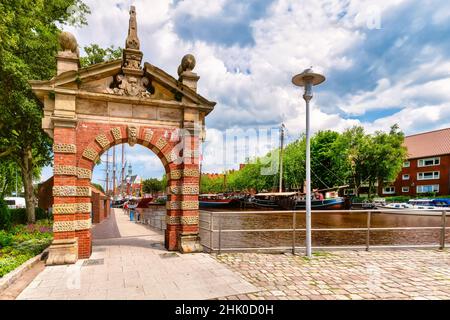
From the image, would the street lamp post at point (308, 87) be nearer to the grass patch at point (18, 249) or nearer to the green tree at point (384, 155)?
the grass patch at point (18, 249)

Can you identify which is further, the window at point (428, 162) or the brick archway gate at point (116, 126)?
the window at point (428, 162)

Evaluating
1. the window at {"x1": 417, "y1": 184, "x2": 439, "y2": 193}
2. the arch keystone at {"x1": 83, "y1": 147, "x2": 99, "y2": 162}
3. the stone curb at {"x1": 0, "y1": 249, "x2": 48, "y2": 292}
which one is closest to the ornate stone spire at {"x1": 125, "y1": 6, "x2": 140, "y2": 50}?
the arch keystone at {"x1": 83, "y1": 147, "x2": 99, "y2": 162}

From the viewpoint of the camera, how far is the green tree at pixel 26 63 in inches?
457

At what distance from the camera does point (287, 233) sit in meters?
17.4

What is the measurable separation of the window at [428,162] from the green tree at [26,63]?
55275mm

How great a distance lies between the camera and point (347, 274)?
636 centimetres

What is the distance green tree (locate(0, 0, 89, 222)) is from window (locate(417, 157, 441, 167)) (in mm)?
55275

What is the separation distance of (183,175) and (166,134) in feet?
5.17

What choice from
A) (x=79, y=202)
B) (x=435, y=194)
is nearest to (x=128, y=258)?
(x=79, y=202)

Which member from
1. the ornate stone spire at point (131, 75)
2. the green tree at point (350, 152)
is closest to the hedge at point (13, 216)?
the ornate stone spire at point (131, 75)

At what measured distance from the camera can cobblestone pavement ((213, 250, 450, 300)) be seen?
5.18m

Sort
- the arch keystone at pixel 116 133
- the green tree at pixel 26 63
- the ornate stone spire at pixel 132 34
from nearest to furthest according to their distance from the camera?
the arch keystone at pixel 116 133, the ornate stone spire at pixel 132 34, the green tree at pixel 26 63

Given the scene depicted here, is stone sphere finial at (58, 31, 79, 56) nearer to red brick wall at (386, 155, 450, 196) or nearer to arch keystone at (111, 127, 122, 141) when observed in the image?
arch keystone at (111, 127, 122, 141)

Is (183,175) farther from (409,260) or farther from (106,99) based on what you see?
(409,260)
